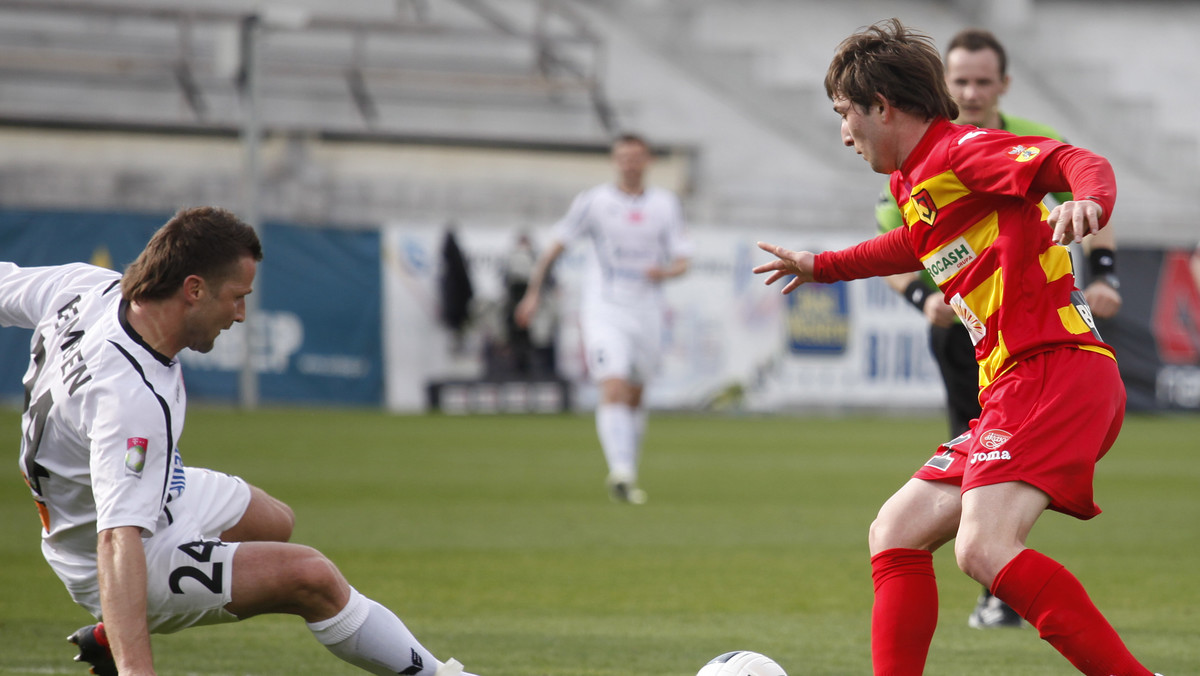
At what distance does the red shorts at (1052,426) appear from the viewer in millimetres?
3426

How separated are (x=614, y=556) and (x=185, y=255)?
4.25 metres

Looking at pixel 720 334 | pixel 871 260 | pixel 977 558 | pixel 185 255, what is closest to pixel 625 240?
pixel 871 260

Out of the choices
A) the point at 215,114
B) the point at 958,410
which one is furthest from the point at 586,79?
the point at 958,410

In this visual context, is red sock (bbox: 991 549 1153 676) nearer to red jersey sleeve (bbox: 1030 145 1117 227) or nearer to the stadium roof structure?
red jersey sleeve (bbox: 1030 145 1117 227)

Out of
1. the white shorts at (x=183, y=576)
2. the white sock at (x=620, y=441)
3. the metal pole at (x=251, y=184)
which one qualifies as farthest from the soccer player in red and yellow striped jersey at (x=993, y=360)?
the metal pole at (x=251, y=184)

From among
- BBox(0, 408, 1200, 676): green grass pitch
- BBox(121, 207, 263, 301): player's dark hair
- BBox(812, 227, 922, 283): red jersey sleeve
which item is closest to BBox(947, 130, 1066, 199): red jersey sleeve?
BBox(812, 227, 922, 283): red jersey sleeve

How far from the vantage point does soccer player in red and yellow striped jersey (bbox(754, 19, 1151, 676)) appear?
11.2 feet

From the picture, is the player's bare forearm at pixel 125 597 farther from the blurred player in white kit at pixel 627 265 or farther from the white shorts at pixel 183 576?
the blurred player in white kit at pixel 627 265

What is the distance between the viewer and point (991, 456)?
3471mm

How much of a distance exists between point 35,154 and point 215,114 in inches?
119

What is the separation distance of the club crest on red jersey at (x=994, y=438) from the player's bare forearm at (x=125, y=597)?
6.73 ft

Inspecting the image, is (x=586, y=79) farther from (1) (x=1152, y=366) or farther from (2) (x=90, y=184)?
(1) (x=1152, y=366)

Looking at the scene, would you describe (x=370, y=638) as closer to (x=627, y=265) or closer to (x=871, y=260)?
(x=871, y=260)

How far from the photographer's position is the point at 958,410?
5.63m
